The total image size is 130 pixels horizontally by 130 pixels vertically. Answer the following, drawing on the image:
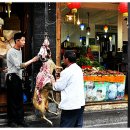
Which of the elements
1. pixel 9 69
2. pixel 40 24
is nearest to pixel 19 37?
pixel 9 69

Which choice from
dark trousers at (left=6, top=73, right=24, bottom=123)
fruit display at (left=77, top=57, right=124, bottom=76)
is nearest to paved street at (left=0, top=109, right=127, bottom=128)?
dark trousers at (left=6, top=73, right=24, bottom=123)

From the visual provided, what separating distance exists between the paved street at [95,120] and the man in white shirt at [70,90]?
9.06 feet

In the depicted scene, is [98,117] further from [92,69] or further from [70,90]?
[70,90]

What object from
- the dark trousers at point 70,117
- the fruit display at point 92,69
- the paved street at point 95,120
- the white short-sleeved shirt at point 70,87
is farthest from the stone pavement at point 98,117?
the white short-sleeved shirt at point 70,87

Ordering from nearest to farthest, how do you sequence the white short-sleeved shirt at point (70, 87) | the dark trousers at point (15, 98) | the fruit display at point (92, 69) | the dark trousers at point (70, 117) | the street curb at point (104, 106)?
the white short-sleeved shirt at point (70, 87), the dark trousers at point (70, 117), the dark trousers at point (15, 98), the street curb at point (104, 106), the fruit display at point (92, 69)

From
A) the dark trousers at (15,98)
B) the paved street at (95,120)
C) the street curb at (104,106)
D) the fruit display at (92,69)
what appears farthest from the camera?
the fruit display at (92,69)

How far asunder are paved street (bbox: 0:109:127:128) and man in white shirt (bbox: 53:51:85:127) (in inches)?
109

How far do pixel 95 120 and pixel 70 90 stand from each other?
3887 mm

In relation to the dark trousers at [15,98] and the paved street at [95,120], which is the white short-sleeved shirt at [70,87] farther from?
the paved street at [95,120]

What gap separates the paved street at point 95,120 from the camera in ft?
34.2

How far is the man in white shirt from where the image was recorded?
290 inches

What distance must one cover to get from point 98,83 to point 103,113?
115cm

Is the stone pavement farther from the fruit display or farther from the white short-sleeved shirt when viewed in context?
the white short-sleeved shirt

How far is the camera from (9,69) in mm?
9758
